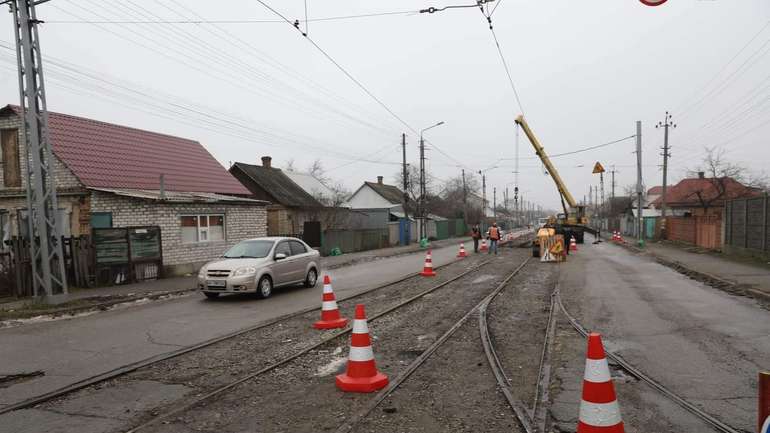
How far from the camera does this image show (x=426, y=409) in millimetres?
4418

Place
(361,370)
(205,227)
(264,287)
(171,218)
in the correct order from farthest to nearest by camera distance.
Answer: (205,227) < (171,218) < (264,287) < (361,370)

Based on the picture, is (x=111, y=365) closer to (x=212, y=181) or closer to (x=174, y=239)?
(x=174, y=239)

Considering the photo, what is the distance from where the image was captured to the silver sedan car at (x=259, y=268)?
35.9 feet

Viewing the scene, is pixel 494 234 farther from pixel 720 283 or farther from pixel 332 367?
pixel 332 367

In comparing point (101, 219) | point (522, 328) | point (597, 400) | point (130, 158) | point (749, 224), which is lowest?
point (522, 328)

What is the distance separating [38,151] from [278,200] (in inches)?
851

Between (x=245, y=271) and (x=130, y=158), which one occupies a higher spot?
(x=130, y=158)

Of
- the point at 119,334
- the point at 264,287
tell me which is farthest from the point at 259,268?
the point at 119,334

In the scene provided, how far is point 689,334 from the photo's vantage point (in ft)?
23.8

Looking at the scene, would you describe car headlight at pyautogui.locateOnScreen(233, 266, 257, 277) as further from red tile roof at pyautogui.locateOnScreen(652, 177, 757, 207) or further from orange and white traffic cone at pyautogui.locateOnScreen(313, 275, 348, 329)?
red tile roof at pyautogui.locateOnScreen(652, 177, 757, 207)

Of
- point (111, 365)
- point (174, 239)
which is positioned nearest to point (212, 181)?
point (174, 239)

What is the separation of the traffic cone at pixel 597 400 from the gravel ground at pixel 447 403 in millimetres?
819

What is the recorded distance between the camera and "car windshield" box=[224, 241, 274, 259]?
11.8 meters

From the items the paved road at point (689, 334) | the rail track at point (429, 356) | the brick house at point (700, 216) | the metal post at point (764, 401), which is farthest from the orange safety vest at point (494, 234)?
the metal post at point (764, 401)
